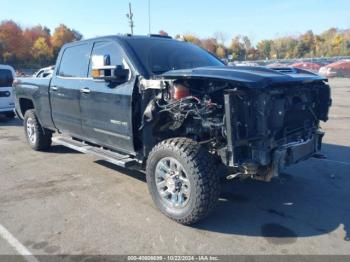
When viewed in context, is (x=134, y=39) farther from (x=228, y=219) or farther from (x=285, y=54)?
(x=285, y=54)

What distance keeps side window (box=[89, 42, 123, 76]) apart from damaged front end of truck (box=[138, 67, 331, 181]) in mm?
681

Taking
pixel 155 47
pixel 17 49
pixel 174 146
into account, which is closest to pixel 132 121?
pixel 174 146

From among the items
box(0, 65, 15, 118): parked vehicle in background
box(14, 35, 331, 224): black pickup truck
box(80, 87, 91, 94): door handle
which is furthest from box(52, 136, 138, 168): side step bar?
box(0, 65, 15, 118): parked vehicle in background

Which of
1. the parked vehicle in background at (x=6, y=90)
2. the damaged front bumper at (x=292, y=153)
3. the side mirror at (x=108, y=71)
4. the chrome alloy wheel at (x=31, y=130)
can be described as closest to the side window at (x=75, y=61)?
the side mirror at (x=108, y=71)

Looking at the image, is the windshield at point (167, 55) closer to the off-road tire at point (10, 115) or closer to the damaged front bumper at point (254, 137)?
the damaged front bumper at point (254, 137)

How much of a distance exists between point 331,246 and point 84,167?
13.4 ft

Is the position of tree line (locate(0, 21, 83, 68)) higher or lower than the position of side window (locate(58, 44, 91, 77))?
higher

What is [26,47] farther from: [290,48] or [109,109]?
[109,109]

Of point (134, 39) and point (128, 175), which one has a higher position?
point (134, 39)

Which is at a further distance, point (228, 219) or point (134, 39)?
point (134, 39)

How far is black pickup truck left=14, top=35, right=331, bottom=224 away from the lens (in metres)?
3.99

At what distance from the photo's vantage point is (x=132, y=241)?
384 cm

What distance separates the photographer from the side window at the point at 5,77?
12469 millimetres

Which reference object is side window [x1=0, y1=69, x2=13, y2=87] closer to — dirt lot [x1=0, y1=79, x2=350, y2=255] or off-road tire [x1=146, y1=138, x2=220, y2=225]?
dirt lot [x1=0, y1=79, x2=350, y2=255]
